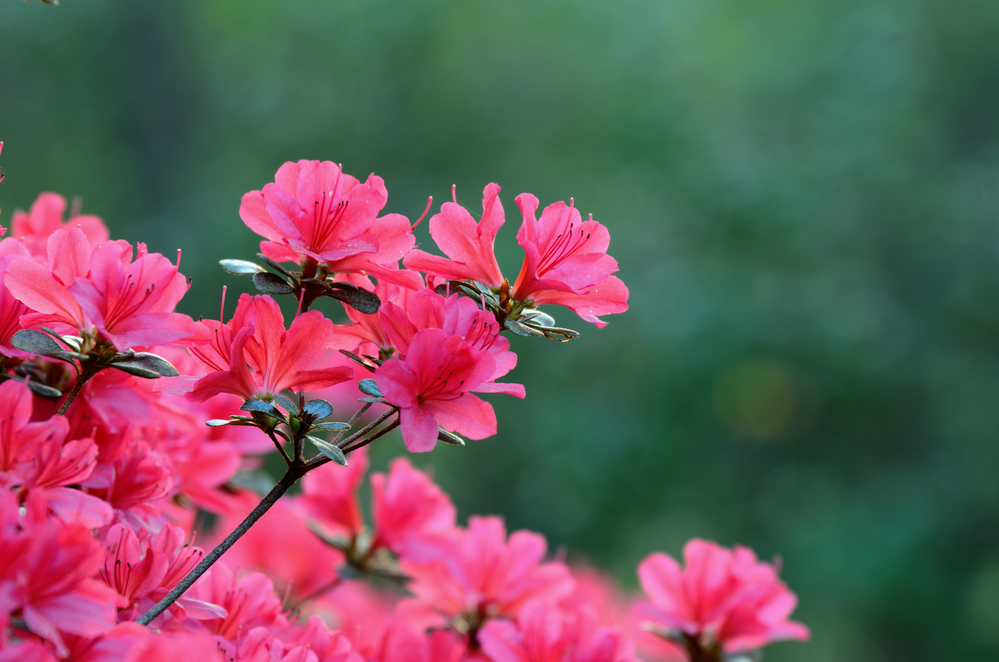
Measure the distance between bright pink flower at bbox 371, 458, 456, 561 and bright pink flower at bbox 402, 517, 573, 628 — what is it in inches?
1.0

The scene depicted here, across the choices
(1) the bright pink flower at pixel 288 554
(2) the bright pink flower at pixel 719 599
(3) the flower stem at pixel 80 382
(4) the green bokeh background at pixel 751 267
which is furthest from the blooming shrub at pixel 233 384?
(4) the green bokeh background at pixel 751 267

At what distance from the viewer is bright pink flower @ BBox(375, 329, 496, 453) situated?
0.52 meters

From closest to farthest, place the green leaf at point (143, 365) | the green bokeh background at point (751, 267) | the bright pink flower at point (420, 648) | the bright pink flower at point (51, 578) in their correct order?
the bright pink flower at point (51, 578) → the green leaf at point (143, 365) → the bright pink flower at point (420, 648) → the green bokeh background at point (751, 267)

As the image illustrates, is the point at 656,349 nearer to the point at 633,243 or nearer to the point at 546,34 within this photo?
the point at 633,243

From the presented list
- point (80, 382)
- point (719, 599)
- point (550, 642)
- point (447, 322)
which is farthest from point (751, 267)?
point (80, 382)

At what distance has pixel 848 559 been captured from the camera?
201 cm

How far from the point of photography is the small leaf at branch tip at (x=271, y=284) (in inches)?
21.9

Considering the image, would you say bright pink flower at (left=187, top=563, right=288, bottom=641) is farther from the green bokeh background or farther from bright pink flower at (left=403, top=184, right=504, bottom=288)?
the green bokeh background

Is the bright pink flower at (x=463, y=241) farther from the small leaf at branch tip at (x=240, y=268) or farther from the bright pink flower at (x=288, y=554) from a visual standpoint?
the bright pink flower at (x=288, y=554)

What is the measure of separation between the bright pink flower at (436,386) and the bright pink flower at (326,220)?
0.07m

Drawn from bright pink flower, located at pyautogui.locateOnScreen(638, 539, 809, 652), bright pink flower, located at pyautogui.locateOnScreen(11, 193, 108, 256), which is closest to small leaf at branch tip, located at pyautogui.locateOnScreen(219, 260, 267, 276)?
bright pink flower, located at pyautogui.locateOnScreen(11, 193, 108, 256)

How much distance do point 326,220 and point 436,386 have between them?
136 millimetres

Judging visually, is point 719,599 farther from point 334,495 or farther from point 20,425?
point 20,425

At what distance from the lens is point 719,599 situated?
78 centimetres
